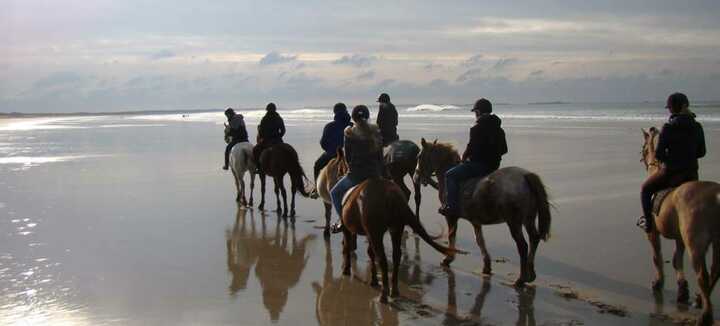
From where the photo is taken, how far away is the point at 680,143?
21.3ft

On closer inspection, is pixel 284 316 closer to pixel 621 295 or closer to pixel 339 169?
pixel 339 169

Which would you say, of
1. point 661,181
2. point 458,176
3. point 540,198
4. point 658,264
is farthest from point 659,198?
point 458,176

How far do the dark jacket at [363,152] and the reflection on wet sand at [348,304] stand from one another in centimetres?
120

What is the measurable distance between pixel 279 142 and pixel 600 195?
6224 millimetres

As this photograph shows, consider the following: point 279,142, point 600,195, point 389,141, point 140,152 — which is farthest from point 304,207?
point 140,152

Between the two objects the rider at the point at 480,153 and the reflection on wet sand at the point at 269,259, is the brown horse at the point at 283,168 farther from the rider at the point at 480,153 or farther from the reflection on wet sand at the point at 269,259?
the rider at the point at 480,153

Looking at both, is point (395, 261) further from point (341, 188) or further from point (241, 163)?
point (241, 163)

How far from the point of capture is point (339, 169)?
8.69m

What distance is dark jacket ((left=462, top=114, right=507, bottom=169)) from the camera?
303 inches

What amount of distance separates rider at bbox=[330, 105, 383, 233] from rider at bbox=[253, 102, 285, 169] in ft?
16.6

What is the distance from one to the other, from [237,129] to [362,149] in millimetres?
7248

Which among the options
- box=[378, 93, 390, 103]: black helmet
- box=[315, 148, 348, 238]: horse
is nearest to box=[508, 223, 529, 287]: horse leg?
box=[315, 148, 348, 238]: horse

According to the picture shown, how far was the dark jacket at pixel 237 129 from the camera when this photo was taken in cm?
1410

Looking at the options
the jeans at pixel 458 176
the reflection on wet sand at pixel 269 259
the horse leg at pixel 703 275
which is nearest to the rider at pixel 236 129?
the reflection on wet sand at pixel 269 259
